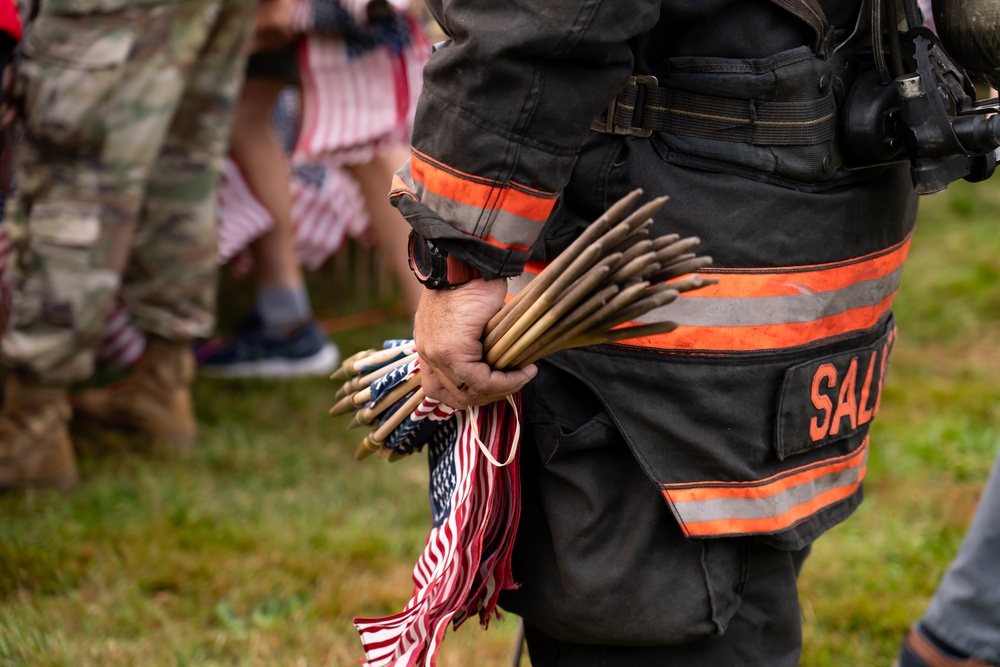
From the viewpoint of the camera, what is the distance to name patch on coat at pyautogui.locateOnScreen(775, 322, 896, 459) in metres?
1.39

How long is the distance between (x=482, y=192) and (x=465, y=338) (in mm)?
198

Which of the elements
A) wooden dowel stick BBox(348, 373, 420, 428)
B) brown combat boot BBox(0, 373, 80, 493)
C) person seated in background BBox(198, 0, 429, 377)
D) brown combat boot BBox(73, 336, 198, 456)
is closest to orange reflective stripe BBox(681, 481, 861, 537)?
wooden dowel stick BBox(348, 373, 420, 428)

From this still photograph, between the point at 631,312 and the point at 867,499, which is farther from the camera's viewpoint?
the point at 867,499

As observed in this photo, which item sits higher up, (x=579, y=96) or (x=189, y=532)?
(x=579, y=96)

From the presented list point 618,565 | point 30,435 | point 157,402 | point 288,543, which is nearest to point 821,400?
point 618,565

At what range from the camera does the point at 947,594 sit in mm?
2082

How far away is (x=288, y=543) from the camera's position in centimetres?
273

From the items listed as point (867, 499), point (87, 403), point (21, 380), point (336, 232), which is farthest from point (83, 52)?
point (867, 499)

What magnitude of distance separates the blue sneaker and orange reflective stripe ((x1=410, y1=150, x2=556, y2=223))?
2888mm

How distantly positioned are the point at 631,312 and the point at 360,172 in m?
3.15

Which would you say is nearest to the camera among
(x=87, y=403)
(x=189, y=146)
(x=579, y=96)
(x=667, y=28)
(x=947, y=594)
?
(x=579, y=96)

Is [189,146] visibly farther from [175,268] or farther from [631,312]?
[631,312]

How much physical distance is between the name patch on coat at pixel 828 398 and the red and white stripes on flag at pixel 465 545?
37cm

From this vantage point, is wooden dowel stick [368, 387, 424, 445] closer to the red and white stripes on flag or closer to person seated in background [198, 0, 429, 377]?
the red and white stripes on flag
